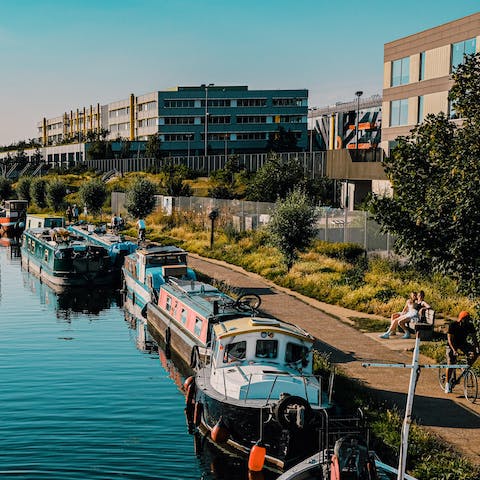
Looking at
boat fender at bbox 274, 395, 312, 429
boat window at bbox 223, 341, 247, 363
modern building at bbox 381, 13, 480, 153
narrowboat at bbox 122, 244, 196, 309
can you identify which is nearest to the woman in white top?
boat window at bbox 223, 341, 247, 363

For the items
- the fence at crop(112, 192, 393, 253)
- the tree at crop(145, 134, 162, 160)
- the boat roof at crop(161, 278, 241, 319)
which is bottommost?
the boat roof at crop(161, 278, 241, 319)

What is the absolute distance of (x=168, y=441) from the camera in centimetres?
1984

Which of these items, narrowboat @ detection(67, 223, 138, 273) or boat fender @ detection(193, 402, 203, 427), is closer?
boat fender @ detection(193, 402, 203, 427)

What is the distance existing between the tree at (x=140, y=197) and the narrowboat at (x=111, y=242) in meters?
8.11

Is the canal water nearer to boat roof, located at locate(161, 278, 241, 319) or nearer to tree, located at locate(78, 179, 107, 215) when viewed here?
boat roof, located at locate(161, 278, 241, 319)

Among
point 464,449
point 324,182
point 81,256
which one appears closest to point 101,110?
point 324,182

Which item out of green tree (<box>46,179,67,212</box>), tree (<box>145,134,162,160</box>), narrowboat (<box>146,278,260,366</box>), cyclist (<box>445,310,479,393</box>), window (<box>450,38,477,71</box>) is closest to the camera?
cyclist (<box>445,310,479,393</box>)

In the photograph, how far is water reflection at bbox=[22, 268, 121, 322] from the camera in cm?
4025

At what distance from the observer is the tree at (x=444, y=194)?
1817 centimetres

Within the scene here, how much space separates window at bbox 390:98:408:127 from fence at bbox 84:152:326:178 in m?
18.0

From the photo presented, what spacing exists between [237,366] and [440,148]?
8310 millimetres

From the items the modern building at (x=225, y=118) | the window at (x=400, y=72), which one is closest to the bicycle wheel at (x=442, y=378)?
the window at (x=400, y=72)

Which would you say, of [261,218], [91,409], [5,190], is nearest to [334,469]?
[91,409]

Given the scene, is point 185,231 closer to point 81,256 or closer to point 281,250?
point 81,256
